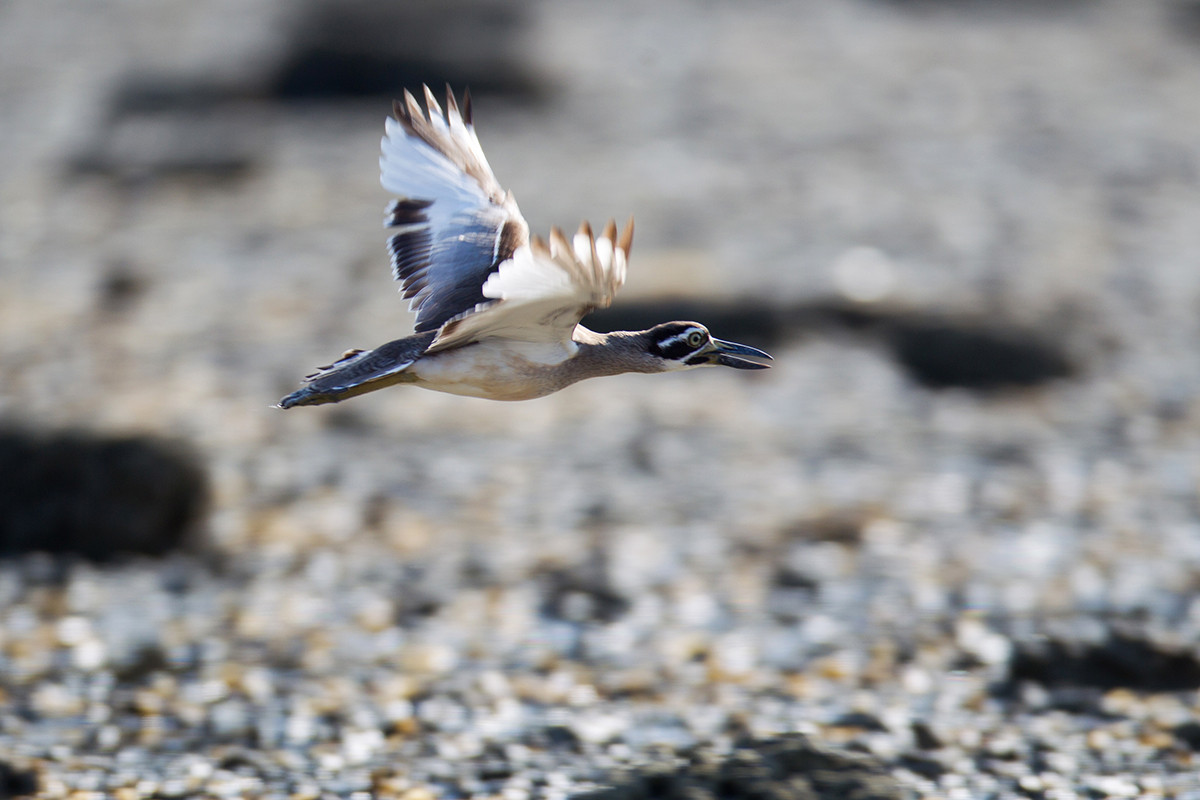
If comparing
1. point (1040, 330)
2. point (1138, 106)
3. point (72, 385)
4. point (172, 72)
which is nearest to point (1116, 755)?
point (1040, 330)

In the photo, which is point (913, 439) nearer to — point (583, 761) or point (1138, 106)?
point (583, 761)

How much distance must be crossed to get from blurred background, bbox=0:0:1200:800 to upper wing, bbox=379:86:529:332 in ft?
9.66

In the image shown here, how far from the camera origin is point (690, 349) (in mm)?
4133

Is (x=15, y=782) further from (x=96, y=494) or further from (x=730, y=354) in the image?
(x=730, y=354)

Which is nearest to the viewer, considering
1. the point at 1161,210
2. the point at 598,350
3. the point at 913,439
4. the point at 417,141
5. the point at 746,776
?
the point at 598,350

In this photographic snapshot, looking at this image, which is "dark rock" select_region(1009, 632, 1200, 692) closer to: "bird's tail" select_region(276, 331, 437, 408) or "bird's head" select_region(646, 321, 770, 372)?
"bird's head" select_region(646, 321, 770, 372)

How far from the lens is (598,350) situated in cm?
420

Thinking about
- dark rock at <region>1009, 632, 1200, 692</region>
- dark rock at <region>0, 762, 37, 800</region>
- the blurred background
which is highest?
the blurred background

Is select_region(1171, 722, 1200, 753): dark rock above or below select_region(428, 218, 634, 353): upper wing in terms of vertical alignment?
below

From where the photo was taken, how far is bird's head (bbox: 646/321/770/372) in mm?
4102

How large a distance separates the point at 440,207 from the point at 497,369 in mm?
1148

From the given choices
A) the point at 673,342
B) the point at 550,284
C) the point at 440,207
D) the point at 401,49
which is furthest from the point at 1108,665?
the point at 401,49

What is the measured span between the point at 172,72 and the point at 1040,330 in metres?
12.9

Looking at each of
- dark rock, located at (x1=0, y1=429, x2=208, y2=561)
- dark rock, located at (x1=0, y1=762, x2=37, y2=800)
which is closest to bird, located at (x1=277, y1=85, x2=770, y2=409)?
dark rock, located at (x1=0, y1=762, x2=37, y2=800)
